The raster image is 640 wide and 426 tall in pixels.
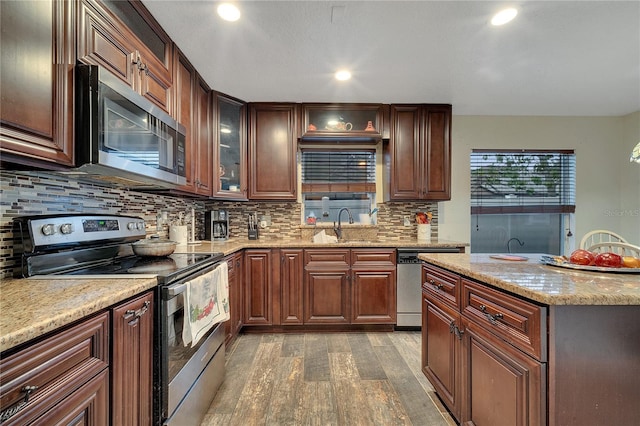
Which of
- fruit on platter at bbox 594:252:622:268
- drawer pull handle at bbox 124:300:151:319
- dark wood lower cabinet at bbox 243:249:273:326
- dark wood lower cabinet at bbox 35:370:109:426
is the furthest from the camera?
dark wood lower cabinet at bbox 243:249:273:326

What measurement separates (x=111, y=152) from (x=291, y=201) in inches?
78.7

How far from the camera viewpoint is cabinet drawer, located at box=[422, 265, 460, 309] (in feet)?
4.84

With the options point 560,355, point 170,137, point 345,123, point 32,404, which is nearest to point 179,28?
point 170,137

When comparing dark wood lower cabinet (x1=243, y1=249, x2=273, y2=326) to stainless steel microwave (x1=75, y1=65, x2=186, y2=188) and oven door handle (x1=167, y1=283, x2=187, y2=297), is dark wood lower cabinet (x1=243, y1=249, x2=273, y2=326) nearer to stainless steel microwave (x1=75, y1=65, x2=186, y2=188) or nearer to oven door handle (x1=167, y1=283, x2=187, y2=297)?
stainless steel microwave (x1=75, y1=65, x2=186, y2=188)

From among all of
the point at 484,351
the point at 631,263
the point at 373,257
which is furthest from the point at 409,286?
the point at 631,263

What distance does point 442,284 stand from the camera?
1.61 m

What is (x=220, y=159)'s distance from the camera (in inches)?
111

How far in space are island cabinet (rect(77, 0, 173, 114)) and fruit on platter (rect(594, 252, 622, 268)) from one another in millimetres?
2387

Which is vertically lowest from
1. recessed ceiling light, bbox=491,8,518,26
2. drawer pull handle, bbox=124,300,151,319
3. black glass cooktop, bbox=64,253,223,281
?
drawer pull handle, bbox=124,300,151,319

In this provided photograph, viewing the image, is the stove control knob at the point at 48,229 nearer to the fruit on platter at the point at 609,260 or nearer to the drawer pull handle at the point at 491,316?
the drawer pull handle at the point at 491,316

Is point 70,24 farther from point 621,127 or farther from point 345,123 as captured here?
point 621,127

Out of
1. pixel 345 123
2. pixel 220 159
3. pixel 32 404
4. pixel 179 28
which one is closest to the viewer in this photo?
pixel 32 404

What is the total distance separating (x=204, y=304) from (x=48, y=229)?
76 cm

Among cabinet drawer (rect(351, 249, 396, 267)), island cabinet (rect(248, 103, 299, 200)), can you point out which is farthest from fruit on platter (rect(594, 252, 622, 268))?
island cabinet (rect(248, 103, 299, 200))
